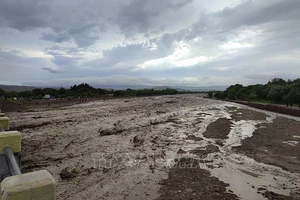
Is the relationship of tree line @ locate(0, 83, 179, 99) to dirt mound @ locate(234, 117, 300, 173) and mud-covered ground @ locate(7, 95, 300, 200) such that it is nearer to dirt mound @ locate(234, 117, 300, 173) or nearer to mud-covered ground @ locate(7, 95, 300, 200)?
mud-covered ground @ locate(7, 95, 300, 200)

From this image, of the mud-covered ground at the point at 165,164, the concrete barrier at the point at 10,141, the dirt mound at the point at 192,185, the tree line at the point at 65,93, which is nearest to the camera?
the concrete barrier at the point at 10,141

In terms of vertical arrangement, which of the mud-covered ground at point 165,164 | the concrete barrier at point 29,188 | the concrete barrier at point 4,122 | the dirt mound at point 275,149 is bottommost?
the dirt mound at point 275,149

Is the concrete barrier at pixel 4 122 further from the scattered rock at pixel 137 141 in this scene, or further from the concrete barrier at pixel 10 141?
the scattered rock at pixel 137 141

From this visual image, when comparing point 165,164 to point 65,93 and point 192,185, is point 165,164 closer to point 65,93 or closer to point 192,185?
point 192,185

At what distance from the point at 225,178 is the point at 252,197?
1.25 meters

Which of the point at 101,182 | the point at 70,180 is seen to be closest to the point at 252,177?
the point at 101,182

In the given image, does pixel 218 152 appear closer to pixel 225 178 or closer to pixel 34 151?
pixel 225 178

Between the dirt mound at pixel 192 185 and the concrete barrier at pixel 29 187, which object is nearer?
the concrete barrier at pixel 29 187

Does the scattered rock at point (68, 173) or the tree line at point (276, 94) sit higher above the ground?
the tree line at point (276, 94)

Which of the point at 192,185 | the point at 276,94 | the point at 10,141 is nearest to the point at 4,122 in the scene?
the point at 10,141

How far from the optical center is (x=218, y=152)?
1006cm

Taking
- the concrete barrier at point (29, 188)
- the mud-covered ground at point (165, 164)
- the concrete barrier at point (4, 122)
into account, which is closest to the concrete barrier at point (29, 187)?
the concrete barrier at point (29, 188)

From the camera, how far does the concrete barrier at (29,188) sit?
158 cm

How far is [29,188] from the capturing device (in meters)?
1.61
